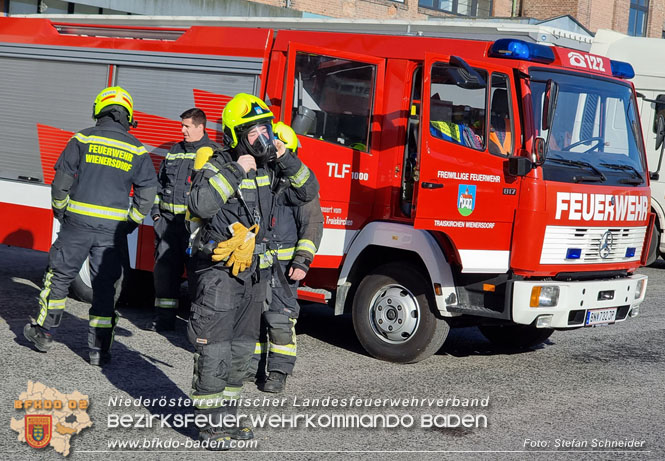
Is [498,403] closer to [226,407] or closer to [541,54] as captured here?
[226,407]

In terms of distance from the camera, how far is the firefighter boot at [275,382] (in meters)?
6.25

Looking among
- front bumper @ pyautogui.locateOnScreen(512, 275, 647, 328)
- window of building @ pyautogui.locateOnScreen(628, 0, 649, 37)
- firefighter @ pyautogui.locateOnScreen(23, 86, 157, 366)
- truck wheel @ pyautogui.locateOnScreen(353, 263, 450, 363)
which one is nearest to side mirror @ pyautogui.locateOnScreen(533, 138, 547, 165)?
front bumper @ pyautogui.locateOnScreen(512, 275, 647, 328)

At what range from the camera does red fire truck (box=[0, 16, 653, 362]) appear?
686 centimetres

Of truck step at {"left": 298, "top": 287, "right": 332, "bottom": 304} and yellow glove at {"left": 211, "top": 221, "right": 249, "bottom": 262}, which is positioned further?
truck step at {"left": 298, "top": 287, "right": 332, "bottom": 304}

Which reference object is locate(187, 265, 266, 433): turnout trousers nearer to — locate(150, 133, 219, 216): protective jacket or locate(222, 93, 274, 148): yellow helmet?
locate(222, 93, 274, 148): yellow helmet

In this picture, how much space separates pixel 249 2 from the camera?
19406mm

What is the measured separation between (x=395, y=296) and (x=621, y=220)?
1.92 m

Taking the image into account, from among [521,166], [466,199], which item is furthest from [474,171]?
[521,166]

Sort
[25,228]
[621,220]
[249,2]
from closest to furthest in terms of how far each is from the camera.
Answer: [621,220] → [25,228] → [249,2]

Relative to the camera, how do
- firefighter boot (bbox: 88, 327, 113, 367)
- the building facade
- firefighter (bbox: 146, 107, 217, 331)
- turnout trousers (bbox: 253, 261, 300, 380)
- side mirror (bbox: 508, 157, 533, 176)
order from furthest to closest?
the building facade, firefighter (bbox: 146, 107, 217, 331), side mirror (bbox: 508, 157, 533, 176), firefighter boot (bbox: 88, 327, 113, 367), turnout trousers (bbox: 253, 261, 300, 380)

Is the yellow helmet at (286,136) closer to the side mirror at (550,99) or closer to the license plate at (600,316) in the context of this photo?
the side mirror at (550,99)

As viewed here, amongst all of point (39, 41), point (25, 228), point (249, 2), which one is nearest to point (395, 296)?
point (25, 228)

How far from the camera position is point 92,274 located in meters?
6.73

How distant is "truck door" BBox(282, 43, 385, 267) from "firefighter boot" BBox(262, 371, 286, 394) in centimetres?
141
